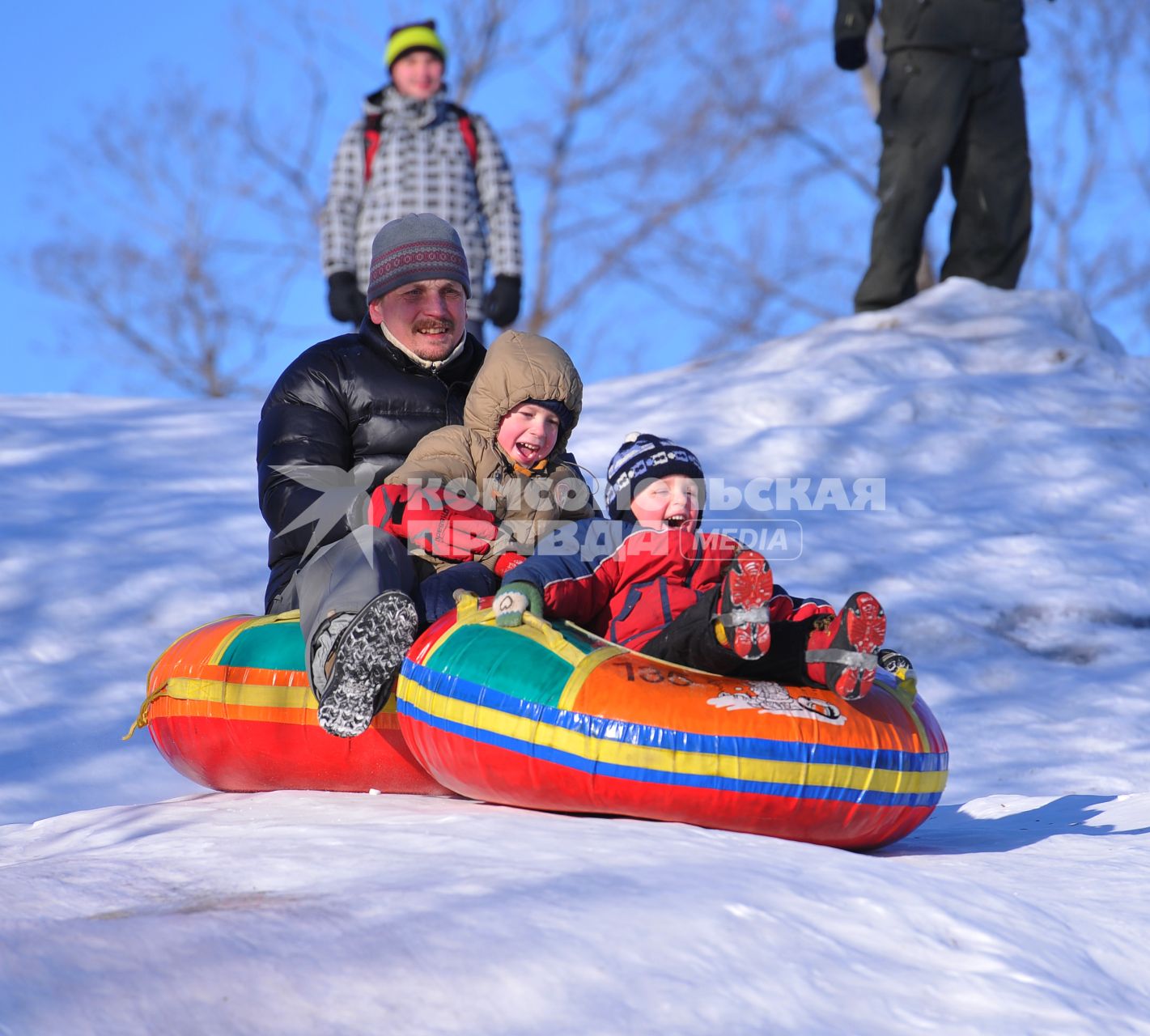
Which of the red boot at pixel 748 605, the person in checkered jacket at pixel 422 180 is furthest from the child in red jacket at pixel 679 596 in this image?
the person in checkered jacket at pixel 422 180

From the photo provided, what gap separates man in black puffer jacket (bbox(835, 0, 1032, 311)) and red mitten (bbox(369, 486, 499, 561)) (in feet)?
17.1

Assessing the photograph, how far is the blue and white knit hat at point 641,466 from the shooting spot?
3348 mm

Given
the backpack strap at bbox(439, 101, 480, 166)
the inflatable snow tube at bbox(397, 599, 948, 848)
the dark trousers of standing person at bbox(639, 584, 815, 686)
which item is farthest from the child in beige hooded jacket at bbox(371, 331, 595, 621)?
the backpack strap at bbox(439, 101, 480, 166)

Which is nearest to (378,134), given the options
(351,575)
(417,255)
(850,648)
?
(417,255)

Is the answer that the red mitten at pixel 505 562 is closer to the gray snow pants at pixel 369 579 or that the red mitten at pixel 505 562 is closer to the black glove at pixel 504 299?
the gray snow pants at pixel 369 579

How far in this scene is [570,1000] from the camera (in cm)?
190

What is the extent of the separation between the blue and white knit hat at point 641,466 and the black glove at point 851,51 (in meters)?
5.13

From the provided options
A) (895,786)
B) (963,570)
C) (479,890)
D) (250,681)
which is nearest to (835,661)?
(895,786)

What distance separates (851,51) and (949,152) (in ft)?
2.57

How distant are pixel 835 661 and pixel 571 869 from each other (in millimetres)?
761

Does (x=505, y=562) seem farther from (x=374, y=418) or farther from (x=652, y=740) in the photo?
(x=652, y=740)

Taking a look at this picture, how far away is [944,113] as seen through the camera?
7703 mm

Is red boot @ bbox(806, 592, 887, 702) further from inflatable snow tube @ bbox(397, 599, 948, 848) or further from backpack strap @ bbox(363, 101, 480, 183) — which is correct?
Result: backpack strap @ bbox(363, 101, 480, 183)

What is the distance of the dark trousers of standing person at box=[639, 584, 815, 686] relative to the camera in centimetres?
290
